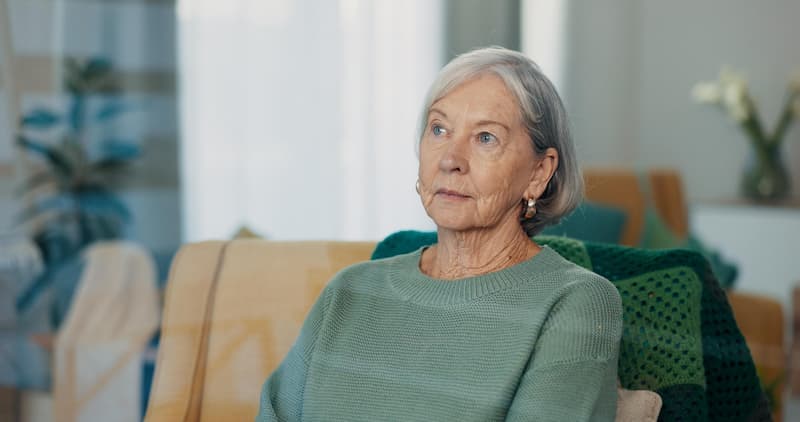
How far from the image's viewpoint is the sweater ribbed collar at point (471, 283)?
1.13 meters

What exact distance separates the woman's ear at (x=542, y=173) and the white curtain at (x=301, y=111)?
1.10 m

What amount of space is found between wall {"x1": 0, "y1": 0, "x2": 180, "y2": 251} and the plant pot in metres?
1.38

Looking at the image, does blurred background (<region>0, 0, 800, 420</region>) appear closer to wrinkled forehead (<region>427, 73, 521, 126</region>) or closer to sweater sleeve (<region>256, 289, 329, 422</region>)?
sweater sleeve (<region>256, 289, 329, 422</region>)

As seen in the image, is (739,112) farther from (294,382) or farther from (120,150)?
(294,382)

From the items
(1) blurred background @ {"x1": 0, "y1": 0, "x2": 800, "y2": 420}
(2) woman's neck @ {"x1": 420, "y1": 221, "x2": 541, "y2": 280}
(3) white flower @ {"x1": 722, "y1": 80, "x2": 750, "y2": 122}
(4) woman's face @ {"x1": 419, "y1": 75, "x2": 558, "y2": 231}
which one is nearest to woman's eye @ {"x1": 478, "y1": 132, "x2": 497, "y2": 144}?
(4) woman's face @ {"x1": 419, "y1": 75, "x2": 558, "y2": 231}

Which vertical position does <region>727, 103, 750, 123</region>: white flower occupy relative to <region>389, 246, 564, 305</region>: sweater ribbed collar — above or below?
above

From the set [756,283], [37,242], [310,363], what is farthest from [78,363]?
[756,283]

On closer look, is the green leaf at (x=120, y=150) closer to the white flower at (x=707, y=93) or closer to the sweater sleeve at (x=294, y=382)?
the sweater sleeve at (x=294, y=382)

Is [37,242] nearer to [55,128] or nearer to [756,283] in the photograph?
[55,128]

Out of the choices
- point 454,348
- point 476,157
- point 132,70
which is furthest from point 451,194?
point 132,70

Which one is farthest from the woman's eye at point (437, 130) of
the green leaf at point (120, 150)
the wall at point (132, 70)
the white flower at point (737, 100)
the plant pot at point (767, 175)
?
the white flower at point (737, 100)

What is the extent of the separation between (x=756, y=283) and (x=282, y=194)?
1170 millimetres

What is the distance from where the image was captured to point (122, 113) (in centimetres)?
212

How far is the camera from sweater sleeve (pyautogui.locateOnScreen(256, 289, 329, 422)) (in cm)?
120
